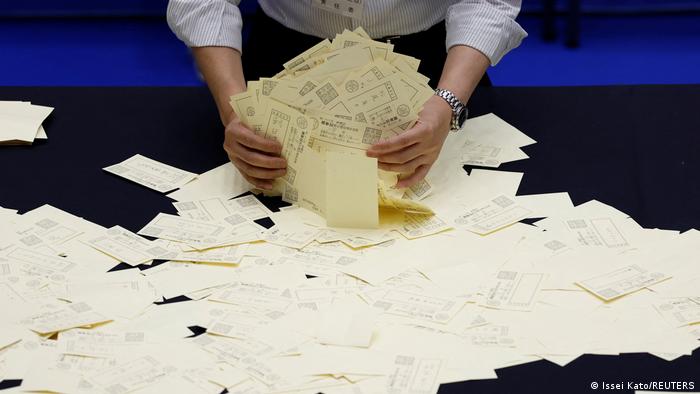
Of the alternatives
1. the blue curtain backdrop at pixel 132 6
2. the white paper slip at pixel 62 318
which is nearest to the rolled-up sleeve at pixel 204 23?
the white paper slip at pixel 62 318

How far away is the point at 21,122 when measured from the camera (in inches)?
73.4

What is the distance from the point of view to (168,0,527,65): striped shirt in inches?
72.8

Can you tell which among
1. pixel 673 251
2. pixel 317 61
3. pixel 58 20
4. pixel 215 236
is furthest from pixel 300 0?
pixel 58 20

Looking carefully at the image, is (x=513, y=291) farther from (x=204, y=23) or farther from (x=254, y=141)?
(x=204, y=23)

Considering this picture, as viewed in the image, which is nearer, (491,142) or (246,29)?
(491,142)

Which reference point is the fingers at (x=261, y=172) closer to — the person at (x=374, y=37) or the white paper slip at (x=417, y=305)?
the person at (x=374, y=37)

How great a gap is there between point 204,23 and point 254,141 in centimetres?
38

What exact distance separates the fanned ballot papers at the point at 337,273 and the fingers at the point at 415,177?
0.02 m

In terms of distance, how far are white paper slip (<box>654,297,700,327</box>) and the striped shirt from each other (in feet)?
2.36

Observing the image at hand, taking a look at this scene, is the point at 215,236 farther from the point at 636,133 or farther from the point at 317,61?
the point at 636,133

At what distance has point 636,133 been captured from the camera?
1.79 m

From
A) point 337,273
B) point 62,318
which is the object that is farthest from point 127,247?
point 337,273

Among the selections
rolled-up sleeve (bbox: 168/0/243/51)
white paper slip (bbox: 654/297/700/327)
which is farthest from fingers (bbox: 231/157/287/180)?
white paper slip (bbox: 654/297/700/327)

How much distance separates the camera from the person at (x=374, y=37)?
1610 mm
